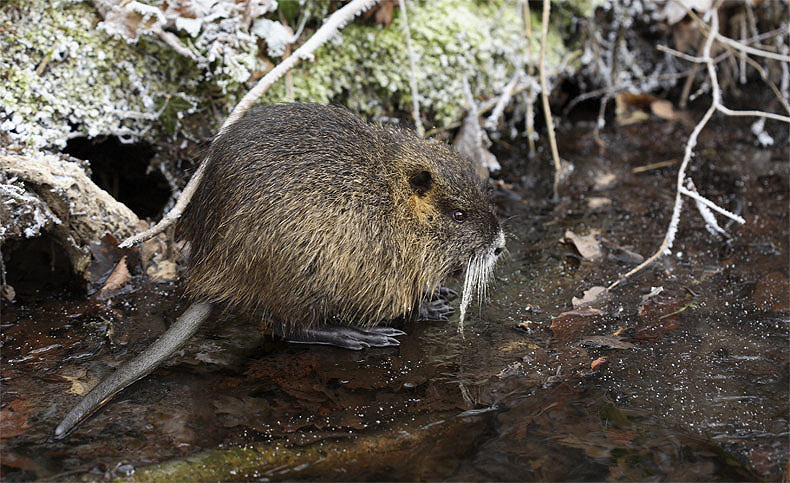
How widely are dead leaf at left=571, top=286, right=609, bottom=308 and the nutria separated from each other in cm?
48

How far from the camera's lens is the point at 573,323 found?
350cm

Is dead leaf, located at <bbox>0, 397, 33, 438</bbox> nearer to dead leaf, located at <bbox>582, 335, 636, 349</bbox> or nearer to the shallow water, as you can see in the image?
the shallow water

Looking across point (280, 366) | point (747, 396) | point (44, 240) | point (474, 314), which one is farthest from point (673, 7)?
point (44, 240)

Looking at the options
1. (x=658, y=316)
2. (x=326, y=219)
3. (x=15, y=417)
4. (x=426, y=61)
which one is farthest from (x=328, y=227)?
(x=426, y=61)

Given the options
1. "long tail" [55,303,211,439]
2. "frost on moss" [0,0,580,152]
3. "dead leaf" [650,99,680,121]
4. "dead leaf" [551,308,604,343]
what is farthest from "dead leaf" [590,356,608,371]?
"dead leaf" [650,99,680,121]

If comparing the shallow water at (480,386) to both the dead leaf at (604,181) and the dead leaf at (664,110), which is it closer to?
the dead leaf at (604,181)

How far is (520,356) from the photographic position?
3.25m

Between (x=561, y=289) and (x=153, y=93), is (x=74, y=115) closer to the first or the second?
(x=153, y=93)

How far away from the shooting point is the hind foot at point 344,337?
351cm

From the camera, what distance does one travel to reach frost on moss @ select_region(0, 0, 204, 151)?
12.8ft

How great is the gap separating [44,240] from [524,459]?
3.16 metres

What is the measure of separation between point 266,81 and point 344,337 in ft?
5.27

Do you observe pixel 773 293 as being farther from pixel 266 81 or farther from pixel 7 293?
pixel 7 293

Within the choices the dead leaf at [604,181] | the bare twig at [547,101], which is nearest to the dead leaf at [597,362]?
the bare twig at [547,101]
